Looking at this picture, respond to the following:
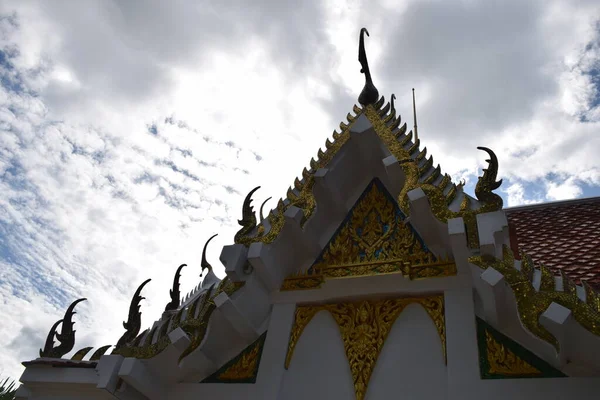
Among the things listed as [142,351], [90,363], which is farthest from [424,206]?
Result: [90,363]

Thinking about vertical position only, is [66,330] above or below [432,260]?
below

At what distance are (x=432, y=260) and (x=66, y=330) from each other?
373cm

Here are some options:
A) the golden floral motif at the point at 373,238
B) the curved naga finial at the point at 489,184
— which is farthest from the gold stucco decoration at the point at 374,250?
the curved naga finial at the point at 489,184

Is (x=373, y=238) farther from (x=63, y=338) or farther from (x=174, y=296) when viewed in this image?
(x=63, y=338)

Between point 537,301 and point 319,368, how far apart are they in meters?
1.98

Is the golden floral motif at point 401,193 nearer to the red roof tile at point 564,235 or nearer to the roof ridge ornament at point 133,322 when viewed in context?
the roof ridge ornament at point 133,322

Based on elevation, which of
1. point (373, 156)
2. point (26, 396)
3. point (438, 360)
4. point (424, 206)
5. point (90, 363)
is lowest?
point (26, 396)

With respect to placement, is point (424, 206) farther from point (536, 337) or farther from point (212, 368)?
point (212, 368)

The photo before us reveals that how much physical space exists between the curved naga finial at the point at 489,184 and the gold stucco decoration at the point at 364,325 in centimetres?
98

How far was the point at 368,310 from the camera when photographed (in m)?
4.48

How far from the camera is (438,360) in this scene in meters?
3.96

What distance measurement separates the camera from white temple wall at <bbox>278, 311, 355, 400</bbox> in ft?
13.7

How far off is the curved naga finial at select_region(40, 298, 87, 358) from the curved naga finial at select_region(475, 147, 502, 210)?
4.03m

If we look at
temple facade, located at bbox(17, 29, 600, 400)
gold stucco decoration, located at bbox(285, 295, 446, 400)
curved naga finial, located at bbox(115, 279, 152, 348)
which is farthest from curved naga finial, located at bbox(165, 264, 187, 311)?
gold stucco decoration, located at bbox(285, 295, 446, 400)
